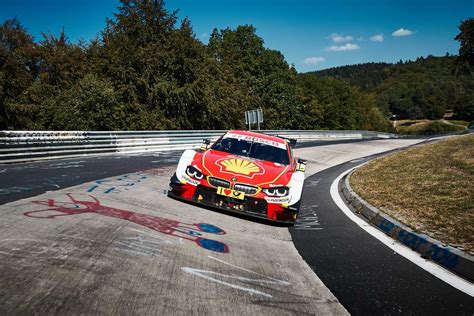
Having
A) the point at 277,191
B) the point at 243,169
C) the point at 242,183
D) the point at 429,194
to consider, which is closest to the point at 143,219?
the point at 242,183

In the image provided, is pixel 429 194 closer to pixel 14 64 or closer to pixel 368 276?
pixel 368 276

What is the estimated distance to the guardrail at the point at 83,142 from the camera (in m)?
12.4

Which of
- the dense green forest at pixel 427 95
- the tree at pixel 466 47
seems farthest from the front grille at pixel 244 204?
the dense green forest at pixel 427 95

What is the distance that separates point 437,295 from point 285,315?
1.52 m

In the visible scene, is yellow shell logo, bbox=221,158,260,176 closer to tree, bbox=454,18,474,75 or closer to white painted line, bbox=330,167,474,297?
white painted line, bbox=330,167,474,297

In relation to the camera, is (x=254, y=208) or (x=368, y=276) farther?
(x=254, y=208)

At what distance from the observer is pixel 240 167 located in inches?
263

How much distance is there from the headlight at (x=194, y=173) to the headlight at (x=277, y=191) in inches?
42.9

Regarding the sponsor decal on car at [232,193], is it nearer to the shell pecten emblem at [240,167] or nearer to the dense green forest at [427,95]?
the shell pecten emblem at [240,167]

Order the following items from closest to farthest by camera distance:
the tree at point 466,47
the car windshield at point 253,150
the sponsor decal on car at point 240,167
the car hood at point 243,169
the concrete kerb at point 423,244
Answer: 1. the concrete kerb at point 423,244
2. the car hood at point 243,169
3. the sponsor decal on car at point 240,167
4. the car windshield at point 253,150
5. the tree at point 466,47

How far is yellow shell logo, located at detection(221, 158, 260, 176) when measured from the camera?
654 centimetres

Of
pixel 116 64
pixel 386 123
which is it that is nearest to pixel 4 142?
pixel 116 64

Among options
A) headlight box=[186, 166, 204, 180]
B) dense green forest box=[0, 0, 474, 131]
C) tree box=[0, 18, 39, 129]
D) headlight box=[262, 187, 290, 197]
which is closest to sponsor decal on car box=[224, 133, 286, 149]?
headlight box=[186, 166, 204, 180]

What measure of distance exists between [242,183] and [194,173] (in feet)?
2.95
